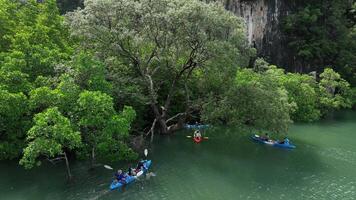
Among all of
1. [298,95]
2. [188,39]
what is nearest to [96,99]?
[188,39]

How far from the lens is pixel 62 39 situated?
31234 millimetres

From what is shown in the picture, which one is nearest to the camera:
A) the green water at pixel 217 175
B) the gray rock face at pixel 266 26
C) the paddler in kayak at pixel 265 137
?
the green water at pixel 217 175

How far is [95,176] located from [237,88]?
38.0 feet

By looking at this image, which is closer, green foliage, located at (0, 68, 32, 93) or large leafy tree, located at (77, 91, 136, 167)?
large leafy tree, located at (77, 91, 136, 167)

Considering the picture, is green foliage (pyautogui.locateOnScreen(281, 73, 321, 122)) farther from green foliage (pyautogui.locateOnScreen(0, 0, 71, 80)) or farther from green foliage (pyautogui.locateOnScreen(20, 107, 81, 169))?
green foliage (pyautogui.locateOnScreen(20, 107, 81, 169))

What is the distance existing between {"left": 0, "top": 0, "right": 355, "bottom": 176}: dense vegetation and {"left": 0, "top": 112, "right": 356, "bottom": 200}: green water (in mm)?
1471

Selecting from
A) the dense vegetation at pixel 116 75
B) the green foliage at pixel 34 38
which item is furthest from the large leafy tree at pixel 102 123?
the green foliage at pixel 34 38

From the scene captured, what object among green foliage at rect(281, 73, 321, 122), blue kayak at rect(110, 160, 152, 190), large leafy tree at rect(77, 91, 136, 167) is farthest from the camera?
green foliage at rect(281, 73, 321, 122)

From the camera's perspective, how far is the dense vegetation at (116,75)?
21.6 meters

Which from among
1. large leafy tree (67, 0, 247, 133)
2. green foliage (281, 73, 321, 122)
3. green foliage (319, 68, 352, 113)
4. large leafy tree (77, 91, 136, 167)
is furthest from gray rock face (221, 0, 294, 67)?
large leafy tree (77, 91, 136, 167)

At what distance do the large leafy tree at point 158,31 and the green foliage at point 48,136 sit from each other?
954 cm

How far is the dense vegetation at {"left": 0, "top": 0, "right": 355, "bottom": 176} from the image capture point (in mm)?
21562

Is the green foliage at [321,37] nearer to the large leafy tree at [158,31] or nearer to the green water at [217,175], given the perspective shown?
the green water at [217,175]

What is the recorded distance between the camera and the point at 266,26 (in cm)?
5884
